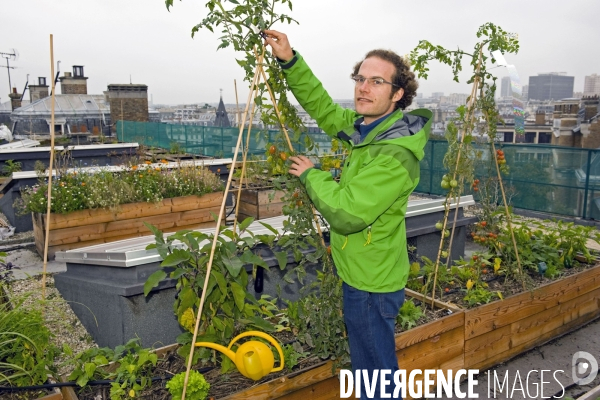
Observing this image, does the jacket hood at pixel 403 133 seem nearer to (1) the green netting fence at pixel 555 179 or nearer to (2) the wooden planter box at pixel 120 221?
(2) the wooden planter box at pixel 120 221

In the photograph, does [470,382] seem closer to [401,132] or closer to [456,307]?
[456,307]

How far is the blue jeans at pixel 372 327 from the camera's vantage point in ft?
7.43

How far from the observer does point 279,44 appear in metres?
2.49

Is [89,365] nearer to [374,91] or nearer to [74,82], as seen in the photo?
[374,91]

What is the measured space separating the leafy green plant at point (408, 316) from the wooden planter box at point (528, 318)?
0.33m

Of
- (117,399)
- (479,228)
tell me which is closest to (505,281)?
(479,228)

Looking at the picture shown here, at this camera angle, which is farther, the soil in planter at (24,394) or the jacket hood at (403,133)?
the soil in planter at (24,394)

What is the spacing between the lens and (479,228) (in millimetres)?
4453

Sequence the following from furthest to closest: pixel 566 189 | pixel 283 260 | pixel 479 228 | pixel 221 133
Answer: pixel 221 133 → pixel 566 189 → pixel 479 228 → pixel 283 260

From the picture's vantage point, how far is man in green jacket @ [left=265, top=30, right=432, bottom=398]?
6.70ft

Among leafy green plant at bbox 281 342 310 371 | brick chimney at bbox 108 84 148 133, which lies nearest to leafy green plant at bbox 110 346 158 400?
leafy green plant at bbox 281 342 310 371

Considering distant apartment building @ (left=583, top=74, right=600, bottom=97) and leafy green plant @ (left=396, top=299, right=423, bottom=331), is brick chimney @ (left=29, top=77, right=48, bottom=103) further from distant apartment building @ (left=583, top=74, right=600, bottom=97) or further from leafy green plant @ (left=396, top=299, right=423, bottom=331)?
distant apartment building @ (left=583, top=74, right=600, bottom=97)

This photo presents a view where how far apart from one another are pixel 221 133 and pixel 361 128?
13014mm

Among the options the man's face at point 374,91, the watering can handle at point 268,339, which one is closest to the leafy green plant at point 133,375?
the watering can handle at point 268,339
